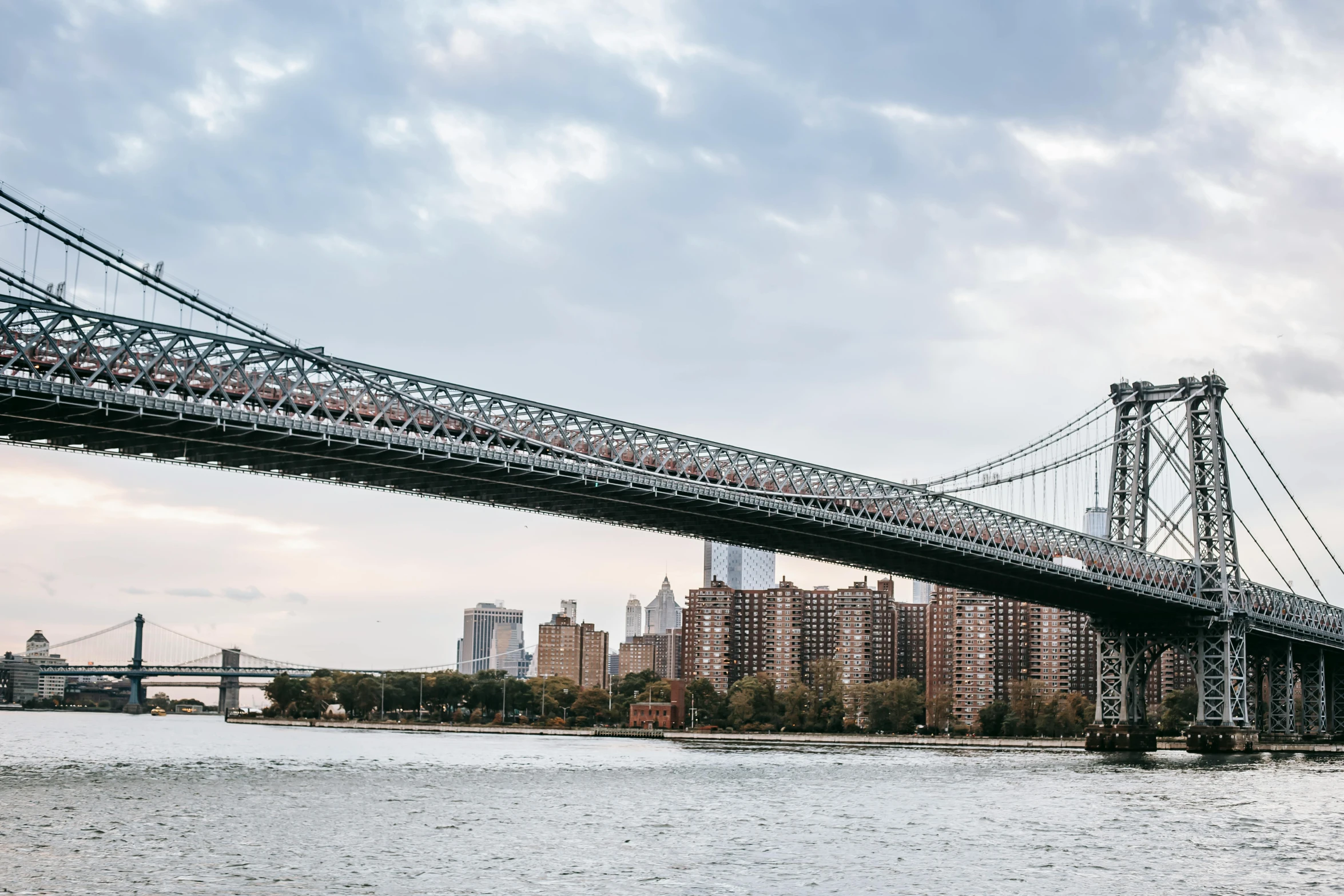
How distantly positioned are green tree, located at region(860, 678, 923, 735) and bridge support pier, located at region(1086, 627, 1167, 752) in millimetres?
41787

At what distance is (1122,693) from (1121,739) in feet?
12.4

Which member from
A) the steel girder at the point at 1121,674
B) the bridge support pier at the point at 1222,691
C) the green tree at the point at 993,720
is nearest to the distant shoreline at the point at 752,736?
the green tree at the point at 993,720

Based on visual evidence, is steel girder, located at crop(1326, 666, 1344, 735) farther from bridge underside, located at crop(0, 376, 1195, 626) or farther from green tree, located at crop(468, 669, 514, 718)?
green tree, located at crop(468, 669, 514, 718)

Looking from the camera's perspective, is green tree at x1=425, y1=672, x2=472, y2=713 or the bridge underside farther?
green tree at x1=425, y1=672, x2=472, y2=713

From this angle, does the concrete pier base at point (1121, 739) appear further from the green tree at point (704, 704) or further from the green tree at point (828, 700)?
the green tree at point (704, 704)

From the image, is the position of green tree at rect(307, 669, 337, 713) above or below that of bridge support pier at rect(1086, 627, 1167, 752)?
below

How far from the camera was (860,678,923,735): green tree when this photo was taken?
146 m

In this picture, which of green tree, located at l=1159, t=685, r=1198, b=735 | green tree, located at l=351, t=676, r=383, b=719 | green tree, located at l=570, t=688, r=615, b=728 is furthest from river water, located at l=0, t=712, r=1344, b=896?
green tree, located at l=351, t=676, r=383, b=719

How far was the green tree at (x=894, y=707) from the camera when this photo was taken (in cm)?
14562

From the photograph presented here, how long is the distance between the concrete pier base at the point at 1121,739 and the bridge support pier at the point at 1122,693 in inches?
1.6

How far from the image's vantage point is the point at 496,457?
207ft

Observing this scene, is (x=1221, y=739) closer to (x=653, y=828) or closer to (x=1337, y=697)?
(x=1337, y=697)

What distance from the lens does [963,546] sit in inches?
3270

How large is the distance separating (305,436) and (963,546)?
41042mm
